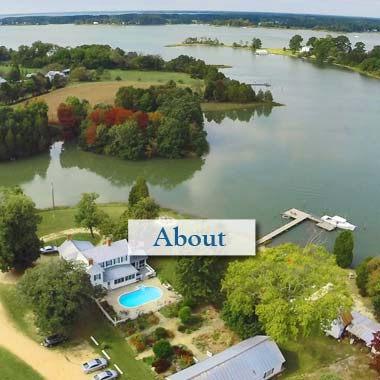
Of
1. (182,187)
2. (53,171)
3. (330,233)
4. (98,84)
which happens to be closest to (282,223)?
(330,233)

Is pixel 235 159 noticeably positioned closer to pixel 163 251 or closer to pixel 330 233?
pixel 330 233

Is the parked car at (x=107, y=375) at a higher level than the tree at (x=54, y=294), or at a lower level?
lower

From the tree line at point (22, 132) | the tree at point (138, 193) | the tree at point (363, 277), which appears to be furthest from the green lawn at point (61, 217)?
the tree at point (363, 277)

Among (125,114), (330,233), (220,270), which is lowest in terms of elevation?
(330,233)

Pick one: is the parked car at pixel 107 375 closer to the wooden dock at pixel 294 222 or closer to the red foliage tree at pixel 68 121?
the wooden dock at pixel 294 222

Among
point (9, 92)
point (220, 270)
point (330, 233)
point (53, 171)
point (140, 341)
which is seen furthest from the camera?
point (9, 92)

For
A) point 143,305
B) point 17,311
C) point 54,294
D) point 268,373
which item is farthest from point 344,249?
point 17,311

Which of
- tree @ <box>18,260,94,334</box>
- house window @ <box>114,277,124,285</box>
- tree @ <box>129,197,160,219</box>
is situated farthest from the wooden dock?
tree @ <box>18,260,94,334</box>
